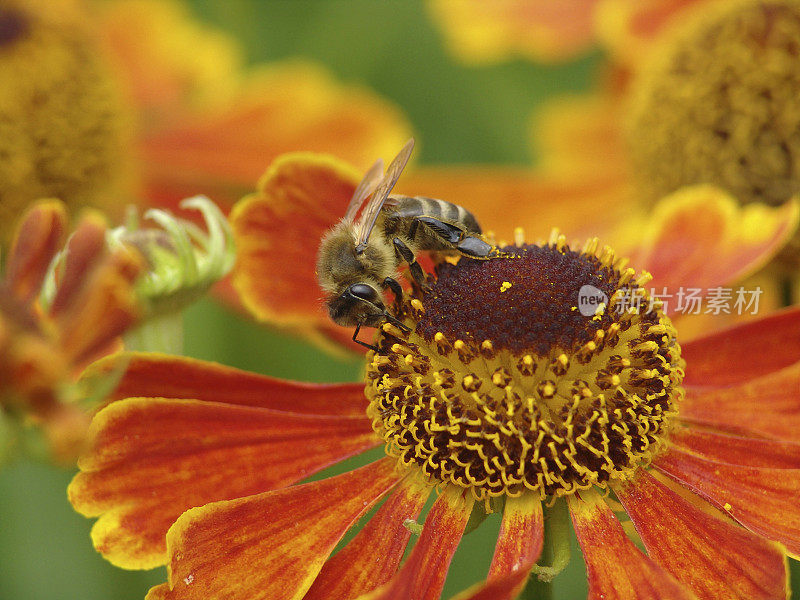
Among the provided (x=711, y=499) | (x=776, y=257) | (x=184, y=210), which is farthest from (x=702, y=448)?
(x=184, y=210)

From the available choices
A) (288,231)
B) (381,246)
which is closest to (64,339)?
(381,246)

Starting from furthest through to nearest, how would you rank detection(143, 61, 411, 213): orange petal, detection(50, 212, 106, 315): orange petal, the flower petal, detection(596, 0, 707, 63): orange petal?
detection(143, 61, 411, 213): orange petal < detection(596, 0, 707, 63): orange petal < the flower petal < detection(50, 212, 106, 315): orange petal

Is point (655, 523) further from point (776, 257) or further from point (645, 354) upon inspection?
point (776, 257)

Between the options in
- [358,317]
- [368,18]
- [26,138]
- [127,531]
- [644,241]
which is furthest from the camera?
[368,18]

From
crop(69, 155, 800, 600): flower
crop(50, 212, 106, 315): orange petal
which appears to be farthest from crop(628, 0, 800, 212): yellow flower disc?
crop(50, 212, 106, 315): orange petal

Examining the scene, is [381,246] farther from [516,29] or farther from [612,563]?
[516,29]

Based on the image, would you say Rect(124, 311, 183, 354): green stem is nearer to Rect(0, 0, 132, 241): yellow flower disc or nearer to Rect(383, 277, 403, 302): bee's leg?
Rect(383, 277, 403, 302): bee's leg
